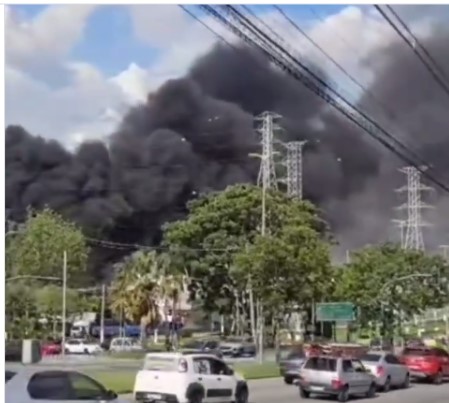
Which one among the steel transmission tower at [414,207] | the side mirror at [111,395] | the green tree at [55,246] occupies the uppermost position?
the steel transmission tower at [414,207]

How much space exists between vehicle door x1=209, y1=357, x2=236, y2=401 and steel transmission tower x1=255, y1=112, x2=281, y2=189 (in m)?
1.18

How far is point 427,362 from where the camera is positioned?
891cm

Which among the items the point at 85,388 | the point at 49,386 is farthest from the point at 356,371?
the point at 49,386

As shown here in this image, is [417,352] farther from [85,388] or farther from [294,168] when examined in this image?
[85,388]

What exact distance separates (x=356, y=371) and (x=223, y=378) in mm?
1273

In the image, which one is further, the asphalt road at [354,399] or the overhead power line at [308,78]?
the asphalt road at [354,399]

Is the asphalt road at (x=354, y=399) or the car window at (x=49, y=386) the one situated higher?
the car window at (x=49, y=386)

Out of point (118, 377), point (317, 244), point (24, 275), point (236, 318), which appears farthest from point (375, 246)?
point (24, 275)

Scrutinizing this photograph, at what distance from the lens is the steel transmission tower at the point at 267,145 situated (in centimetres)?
714

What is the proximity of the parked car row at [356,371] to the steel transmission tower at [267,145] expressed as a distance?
129 centimetres

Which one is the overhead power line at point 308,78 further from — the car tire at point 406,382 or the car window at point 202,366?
the car window at point 202,366

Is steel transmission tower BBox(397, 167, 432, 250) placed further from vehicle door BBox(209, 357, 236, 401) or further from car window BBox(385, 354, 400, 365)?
vehicle door BBox(209, 357, 236, 401)

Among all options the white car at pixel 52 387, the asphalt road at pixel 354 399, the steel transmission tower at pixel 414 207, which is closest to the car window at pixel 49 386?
the white car at pixel 52 387

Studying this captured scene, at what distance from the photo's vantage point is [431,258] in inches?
316
